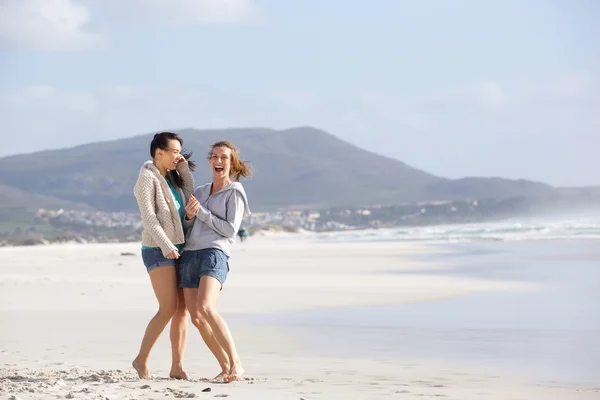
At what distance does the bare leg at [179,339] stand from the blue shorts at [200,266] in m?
0.20

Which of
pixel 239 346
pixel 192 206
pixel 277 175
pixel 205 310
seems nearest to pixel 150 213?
pixel 192 206

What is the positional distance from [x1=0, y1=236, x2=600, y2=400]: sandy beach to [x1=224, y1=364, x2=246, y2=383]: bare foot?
104 millimetres

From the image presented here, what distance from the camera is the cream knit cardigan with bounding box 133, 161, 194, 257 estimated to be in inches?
242

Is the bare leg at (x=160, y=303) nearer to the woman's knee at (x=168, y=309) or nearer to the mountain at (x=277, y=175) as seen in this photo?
the woman's knee at (x=168, y=309)

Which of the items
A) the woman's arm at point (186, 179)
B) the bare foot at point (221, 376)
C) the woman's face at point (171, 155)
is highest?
the woman's face at point (171, 155)

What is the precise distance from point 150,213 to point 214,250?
43cm

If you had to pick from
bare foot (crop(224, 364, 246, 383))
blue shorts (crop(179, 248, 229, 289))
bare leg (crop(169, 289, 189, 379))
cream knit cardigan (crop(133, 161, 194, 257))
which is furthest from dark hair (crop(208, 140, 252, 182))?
bare foot (crop(224, 364, 246, 383))

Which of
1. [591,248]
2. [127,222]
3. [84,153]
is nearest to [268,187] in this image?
[84,153]

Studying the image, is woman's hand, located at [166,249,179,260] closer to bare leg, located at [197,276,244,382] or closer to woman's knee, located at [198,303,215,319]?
bare leg, located at [197,276,244,382]

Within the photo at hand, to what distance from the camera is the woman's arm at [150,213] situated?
6.07m

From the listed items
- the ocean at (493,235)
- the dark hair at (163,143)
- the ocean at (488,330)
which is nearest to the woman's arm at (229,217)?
the dark hair at (163,143)

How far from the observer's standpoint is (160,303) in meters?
6.35

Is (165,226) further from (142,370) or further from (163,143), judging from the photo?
(142,370)

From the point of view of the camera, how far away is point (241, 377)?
249 inches
